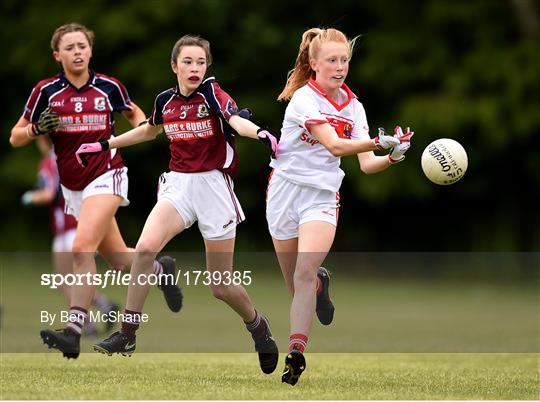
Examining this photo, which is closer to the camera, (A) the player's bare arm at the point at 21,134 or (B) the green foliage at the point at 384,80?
(A) the player's bare arm at the point at 21,134

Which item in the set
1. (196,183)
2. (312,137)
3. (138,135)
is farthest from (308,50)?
(138,135)

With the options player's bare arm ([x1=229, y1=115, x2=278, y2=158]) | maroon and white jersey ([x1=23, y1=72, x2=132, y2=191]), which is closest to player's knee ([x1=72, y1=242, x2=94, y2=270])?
maroon and white jersey ([x1=23, y1=72, x2=132, y2=191])

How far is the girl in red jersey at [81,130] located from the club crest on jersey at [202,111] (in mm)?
1090

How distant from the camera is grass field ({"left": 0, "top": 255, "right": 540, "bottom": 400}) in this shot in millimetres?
7086

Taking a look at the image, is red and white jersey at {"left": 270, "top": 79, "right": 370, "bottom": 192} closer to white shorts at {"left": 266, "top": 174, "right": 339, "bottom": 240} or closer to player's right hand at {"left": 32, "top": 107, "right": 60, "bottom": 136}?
white shorts at {"left": 266, "top": 174, "right": 339, "bottom": 240}

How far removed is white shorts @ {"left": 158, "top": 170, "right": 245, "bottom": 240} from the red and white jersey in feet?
1.35

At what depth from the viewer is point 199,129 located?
25.1 feet

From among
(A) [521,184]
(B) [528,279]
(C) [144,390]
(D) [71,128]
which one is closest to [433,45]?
(A) [521,184]

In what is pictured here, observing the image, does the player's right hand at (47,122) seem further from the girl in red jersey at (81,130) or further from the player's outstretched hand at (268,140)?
the player's outstretched hand at (268,140)

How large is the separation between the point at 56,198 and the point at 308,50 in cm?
557

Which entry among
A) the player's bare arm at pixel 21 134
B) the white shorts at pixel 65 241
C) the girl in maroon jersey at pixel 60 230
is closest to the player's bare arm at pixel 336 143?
the player's bare arm at pixel 21 134

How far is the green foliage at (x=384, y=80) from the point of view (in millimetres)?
20625

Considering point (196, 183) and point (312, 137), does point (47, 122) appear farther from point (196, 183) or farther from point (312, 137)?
point (312, 137)

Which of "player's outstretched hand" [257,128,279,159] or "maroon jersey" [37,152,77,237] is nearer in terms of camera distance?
"player's outstretched hand" [257,128,279,159]
